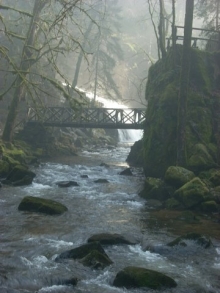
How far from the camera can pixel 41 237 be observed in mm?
7238

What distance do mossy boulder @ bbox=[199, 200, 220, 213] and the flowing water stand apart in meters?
1.65

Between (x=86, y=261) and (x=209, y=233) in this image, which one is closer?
(x=86, y=261)

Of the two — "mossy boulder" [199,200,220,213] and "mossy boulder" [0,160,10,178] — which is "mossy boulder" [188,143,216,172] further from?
"mossy boulder" [0,160,10,178]

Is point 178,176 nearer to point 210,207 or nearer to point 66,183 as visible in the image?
point 210,207

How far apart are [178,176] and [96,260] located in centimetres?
615

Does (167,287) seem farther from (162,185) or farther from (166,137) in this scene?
(166,137)

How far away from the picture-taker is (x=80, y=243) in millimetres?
7051

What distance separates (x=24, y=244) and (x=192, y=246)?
10.5 ft

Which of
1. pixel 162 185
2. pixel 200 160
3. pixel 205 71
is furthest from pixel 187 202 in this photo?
pixel 205 71

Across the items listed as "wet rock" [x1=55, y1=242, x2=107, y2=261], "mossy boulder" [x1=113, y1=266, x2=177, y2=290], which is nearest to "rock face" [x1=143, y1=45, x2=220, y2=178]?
"wet rock" [x1=55, y1=242, x2=107, y2=261]

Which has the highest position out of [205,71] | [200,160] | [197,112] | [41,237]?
[205,71]

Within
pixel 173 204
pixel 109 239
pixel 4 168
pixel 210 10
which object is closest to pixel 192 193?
pixel 173 204

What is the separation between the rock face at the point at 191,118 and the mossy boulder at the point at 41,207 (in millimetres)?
Result: 5431

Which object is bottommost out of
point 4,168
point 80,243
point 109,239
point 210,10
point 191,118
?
point 80,243
